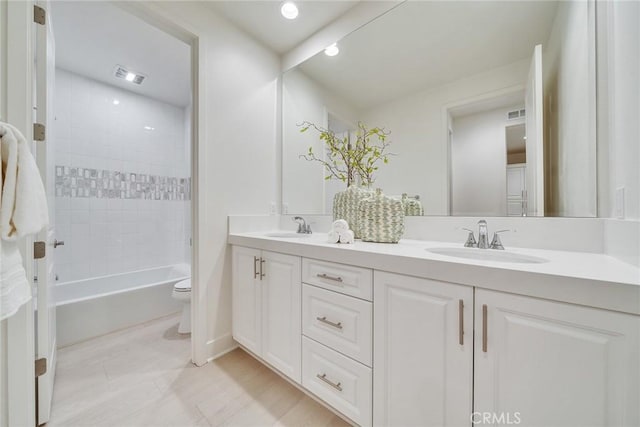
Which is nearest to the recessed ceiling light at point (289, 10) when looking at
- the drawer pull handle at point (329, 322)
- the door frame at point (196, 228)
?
the door frame at point (196, 228)

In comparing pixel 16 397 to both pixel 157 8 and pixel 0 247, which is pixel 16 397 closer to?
pixel 0 247

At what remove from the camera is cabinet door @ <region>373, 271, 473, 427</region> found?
0.79m

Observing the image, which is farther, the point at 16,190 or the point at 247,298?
the point at 247,298

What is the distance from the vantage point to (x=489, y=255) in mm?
1119

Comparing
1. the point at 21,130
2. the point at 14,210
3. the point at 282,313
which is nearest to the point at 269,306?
the point at 282,313

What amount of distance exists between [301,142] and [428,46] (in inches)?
44.6

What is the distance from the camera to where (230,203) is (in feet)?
5.97

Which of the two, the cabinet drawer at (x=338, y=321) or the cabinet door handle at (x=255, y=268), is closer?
the cabinet drawer at (x=338, y=321)

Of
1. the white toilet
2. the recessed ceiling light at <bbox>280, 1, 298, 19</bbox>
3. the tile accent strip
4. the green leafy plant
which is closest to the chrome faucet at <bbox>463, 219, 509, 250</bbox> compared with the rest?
the green leafy plant

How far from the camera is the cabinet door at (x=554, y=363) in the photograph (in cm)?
58

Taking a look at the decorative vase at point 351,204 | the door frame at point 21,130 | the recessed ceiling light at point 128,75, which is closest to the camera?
the door frame at point 21,130

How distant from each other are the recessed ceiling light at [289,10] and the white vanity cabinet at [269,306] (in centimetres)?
169

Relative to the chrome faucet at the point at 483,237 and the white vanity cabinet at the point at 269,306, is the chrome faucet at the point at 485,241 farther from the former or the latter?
the white vanity cabinet at the point at 269,306

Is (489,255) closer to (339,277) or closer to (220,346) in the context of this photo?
(339,277)
